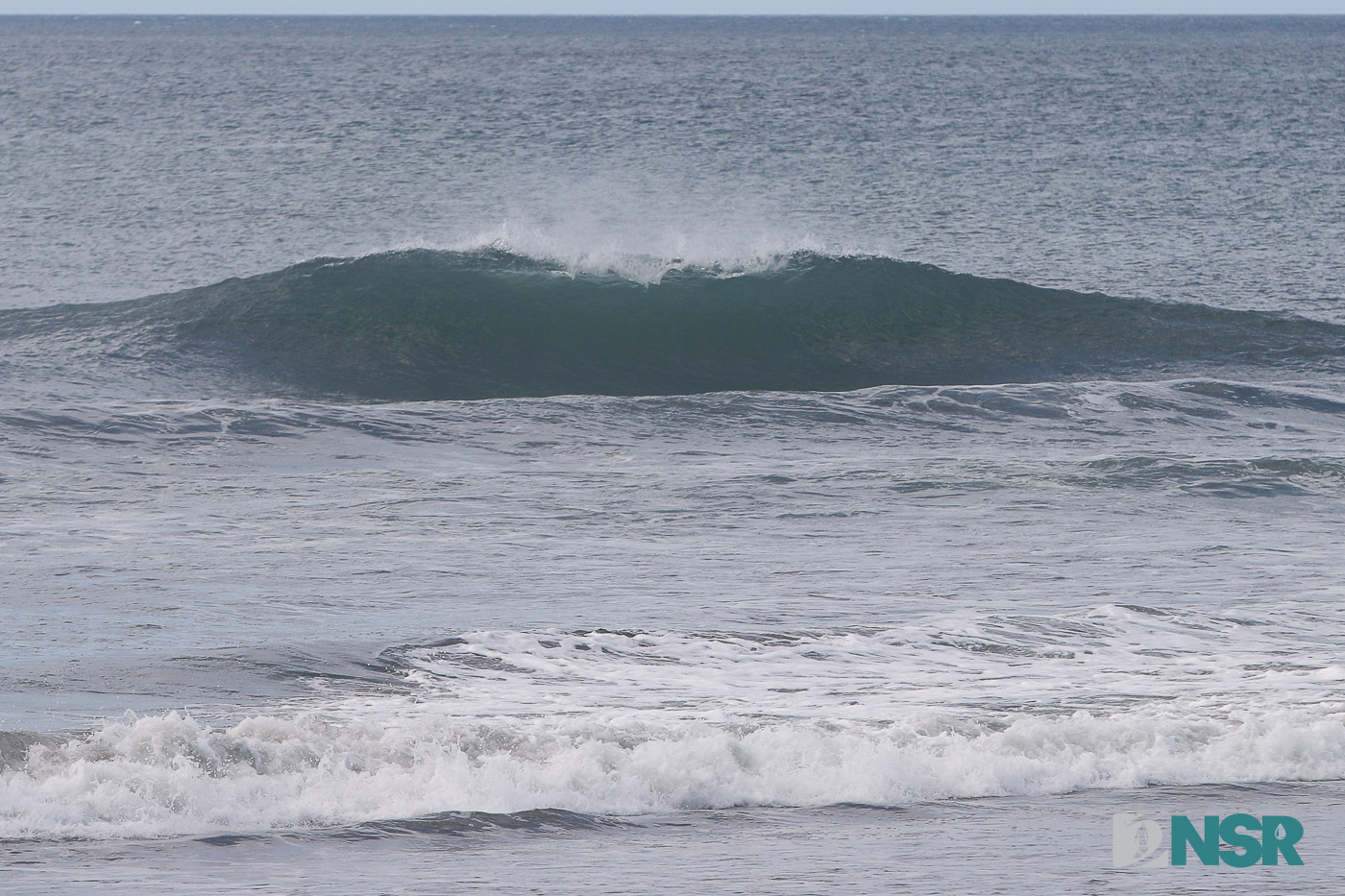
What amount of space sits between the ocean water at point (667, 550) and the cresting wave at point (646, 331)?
9 centimetres

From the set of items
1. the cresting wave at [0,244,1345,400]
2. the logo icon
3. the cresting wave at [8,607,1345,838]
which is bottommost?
the logo icon

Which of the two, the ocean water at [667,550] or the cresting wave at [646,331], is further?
the cresting wave at [646,331]

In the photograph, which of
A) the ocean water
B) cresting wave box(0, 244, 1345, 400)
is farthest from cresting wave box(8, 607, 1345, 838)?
cresting wave box(0, 244, 1345, 400)

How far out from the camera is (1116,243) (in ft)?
92.3

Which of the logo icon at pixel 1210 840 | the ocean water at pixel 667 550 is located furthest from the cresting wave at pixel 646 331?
the logo icon at pixel 1210 840

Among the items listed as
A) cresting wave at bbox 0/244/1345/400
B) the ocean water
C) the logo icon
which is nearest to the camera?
the logo icon

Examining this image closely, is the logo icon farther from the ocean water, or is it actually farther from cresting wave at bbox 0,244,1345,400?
cresting wave at bbox 0,244,1345,400

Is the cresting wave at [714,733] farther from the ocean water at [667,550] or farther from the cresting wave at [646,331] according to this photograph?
the cresting wave at [646,331]

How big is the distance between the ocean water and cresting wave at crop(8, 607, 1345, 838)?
0.08 ft

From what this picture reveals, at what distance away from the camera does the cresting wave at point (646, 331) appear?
19031 mm

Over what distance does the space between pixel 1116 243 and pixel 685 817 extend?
79.2ft

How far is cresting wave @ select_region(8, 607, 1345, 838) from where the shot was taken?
576 centimetres

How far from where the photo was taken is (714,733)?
6.52m

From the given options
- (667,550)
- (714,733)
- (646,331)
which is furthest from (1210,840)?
(646,331)
